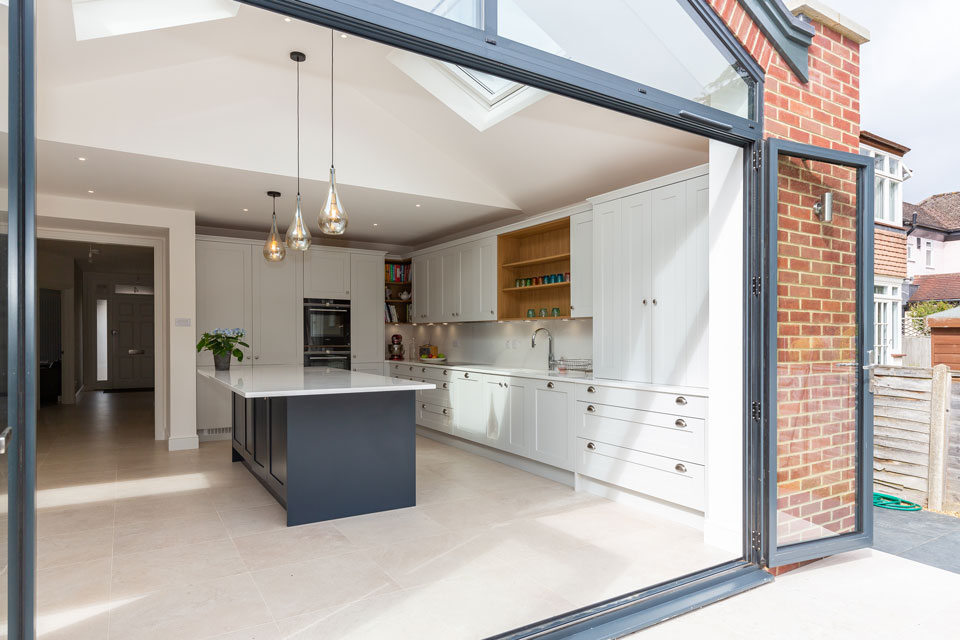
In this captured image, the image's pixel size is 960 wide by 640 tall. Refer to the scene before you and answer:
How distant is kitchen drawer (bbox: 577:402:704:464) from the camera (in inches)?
132

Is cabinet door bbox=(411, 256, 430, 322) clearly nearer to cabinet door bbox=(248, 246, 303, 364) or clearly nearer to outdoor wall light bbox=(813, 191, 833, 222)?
cabinet door bbox=(248, 246, 303, 364)

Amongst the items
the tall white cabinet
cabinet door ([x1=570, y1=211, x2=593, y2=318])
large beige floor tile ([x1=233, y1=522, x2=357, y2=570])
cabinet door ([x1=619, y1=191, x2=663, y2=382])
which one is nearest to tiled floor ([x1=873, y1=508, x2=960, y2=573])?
the tall white cabinet

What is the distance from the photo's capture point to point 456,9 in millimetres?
1919

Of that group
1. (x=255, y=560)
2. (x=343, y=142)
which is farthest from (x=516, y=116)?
(x=255, y=560)

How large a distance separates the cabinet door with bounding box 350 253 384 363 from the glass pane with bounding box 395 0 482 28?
17.2ft

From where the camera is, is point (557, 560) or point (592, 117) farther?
point (592, 117)

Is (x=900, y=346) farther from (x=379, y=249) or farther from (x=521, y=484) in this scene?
(x=379, y=249)

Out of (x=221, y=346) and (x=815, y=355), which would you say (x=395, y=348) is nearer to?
(x=221, y=346)

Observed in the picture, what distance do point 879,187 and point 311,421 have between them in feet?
22.3

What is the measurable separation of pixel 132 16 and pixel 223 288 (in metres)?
3.49

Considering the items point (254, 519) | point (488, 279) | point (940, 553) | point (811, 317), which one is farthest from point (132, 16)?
point (940, 553)

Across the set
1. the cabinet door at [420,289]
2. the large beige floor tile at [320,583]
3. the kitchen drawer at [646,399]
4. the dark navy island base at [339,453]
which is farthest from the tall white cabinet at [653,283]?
the cabinet door at [420,289]

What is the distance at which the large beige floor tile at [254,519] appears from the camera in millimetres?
3373

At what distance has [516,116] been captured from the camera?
13.5ft
